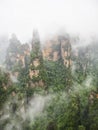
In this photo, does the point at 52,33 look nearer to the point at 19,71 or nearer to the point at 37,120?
the point at 19,71

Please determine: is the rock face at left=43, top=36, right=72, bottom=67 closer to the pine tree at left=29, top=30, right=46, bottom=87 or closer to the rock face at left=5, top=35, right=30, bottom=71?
the rock face at left=5, top=35, right=30, bottom=71

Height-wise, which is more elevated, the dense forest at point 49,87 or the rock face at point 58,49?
the rock face at point 58,49

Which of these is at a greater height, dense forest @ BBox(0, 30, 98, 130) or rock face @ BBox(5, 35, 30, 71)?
rock face @ BBox(5, 35, 30, 71)

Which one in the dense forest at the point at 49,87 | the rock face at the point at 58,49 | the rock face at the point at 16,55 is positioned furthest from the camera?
the rock face at the point at 58,49

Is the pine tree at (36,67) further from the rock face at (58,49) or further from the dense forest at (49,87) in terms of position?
the rock face at (58,49)

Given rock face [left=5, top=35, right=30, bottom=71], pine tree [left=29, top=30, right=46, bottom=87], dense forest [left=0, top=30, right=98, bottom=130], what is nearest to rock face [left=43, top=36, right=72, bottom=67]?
dense forest [left=0, top=30, right=98, bottom=130]

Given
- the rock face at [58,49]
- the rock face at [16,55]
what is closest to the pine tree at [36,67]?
the rock face at [58,49]

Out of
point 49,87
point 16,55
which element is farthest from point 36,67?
point 16,55

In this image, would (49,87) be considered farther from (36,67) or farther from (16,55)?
(16,55)

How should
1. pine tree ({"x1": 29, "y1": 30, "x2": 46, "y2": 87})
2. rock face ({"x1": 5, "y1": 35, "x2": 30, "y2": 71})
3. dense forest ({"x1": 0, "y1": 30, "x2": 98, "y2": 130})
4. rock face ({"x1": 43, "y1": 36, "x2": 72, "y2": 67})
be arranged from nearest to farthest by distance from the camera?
dense forest ({"x1": 0, "y1": 30, "x2": 98, "y2": 130}) → pine tree ({"x1": 29, "y1": 30, "x2": 46, "y2": 87}) → rock face ({"x1": 5, "y1": 35, "x2": 30, "y2": 71}) → rock face ({"x1": 43, "y1": 36, "x2": 72, "y2": 67})
